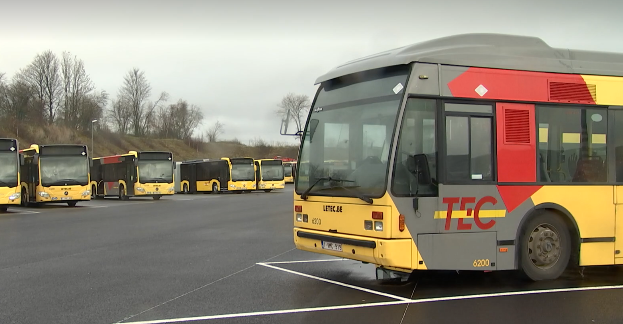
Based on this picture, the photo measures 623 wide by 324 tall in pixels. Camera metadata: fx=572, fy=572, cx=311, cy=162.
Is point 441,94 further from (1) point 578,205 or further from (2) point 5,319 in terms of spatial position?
(2) point 5,319

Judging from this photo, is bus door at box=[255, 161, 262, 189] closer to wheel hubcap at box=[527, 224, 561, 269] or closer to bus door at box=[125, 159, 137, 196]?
bus door at box=[125, 159, 137, 196]

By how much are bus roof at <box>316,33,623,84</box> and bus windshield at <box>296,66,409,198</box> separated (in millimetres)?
190

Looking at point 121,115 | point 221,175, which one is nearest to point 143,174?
point 221,175

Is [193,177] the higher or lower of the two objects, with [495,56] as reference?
lower

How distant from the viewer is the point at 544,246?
26.6 ft

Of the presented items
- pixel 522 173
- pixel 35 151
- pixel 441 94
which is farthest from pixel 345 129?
pixel 35 151

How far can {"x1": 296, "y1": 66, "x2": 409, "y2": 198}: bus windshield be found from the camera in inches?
301

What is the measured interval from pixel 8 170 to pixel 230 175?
2469 centimetres

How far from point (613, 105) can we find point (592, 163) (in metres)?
1.03

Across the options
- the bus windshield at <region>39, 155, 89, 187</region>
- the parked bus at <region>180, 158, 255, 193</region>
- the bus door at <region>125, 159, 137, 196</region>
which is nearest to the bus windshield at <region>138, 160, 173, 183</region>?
the bus door at <region>125, 159, 137, 196</region>

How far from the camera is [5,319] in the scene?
6.47m

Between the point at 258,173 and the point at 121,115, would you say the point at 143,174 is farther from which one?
the point at 121,115

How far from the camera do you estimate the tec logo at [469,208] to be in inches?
302

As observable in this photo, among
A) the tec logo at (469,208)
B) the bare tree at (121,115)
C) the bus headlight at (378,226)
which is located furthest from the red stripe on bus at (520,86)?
the bare tree at (121,115)
